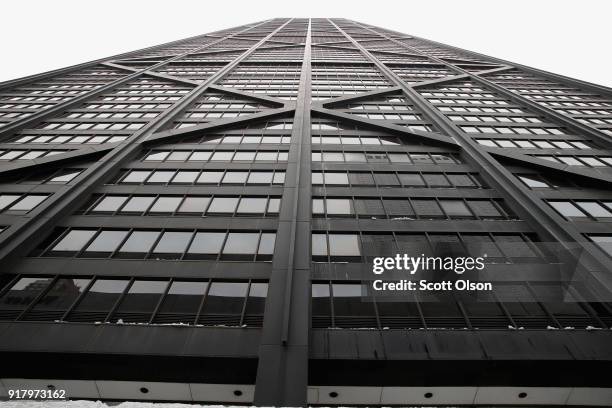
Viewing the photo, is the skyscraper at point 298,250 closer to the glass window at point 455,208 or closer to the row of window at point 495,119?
the glass window at point 455,208

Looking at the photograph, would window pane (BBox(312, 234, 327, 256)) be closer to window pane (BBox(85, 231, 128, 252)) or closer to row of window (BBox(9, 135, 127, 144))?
window pane (BBox(85, 231, 128, 252))

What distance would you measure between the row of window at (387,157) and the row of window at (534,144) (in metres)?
3.74

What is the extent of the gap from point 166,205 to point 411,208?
1233 cm

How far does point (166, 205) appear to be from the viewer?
1723cm

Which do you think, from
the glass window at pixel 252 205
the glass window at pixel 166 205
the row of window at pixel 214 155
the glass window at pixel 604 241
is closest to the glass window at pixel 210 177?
the row of window at pixel 214 155

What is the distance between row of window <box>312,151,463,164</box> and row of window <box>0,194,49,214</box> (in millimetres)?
14870

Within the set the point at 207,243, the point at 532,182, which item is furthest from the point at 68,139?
the point at 532,182

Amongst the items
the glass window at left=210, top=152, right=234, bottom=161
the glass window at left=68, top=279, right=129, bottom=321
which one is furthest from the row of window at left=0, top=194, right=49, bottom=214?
the glass window at left=210, top=152, right=234, bottom=161

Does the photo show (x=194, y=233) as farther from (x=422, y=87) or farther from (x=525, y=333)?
(x=422, y=87)

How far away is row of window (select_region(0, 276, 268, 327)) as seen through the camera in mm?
11609

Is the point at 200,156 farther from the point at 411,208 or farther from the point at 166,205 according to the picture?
the point at 411,208

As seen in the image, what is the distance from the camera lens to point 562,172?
63.3 feet

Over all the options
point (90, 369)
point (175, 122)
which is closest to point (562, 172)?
point (90, 369)

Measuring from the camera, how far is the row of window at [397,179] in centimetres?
1911
